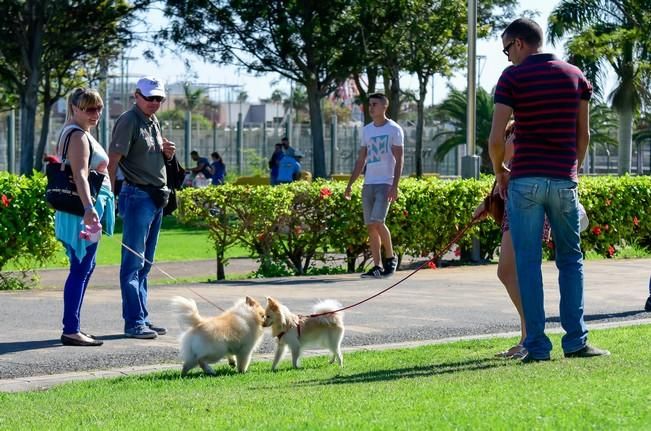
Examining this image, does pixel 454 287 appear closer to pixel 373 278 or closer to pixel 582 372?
pixel 373 278

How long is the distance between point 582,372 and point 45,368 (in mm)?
3627

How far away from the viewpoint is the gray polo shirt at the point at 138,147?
933cm

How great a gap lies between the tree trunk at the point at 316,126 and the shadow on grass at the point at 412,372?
2773 cm

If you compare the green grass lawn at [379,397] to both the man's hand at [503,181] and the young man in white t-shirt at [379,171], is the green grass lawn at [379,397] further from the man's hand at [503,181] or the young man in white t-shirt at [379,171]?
the young man in white t-shirt at [379,171]

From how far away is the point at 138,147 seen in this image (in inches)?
372

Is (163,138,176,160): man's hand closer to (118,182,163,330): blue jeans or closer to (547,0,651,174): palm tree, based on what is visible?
(118,182,163,330): blue jeans

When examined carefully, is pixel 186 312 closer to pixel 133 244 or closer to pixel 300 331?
pixel 300 331

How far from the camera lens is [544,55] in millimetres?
7559

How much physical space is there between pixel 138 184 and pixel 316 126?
26874 mm

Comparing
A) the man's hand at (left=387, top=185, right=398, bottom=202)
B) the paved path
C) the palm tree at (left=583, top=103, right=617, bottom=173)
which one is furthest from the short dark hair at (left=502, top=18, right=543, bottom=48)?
the palm tree at (left=583, top=103, right=617, bottom=173)

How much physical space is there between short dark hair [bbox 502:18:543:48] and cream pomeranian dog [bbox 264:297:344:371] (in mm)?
2356

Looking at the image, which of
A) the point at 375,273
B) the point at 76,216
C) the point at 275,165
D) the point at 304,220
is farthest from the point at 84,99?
the point at 275,165

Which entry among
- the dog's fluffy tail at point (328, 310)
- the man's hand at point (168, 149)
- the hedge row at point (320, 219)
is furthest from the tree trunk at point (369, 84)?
the dog's fluffy tail at point (328, 310)

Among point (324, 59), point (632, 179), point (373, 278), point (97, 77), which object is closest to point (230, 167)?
point (97, 77)
